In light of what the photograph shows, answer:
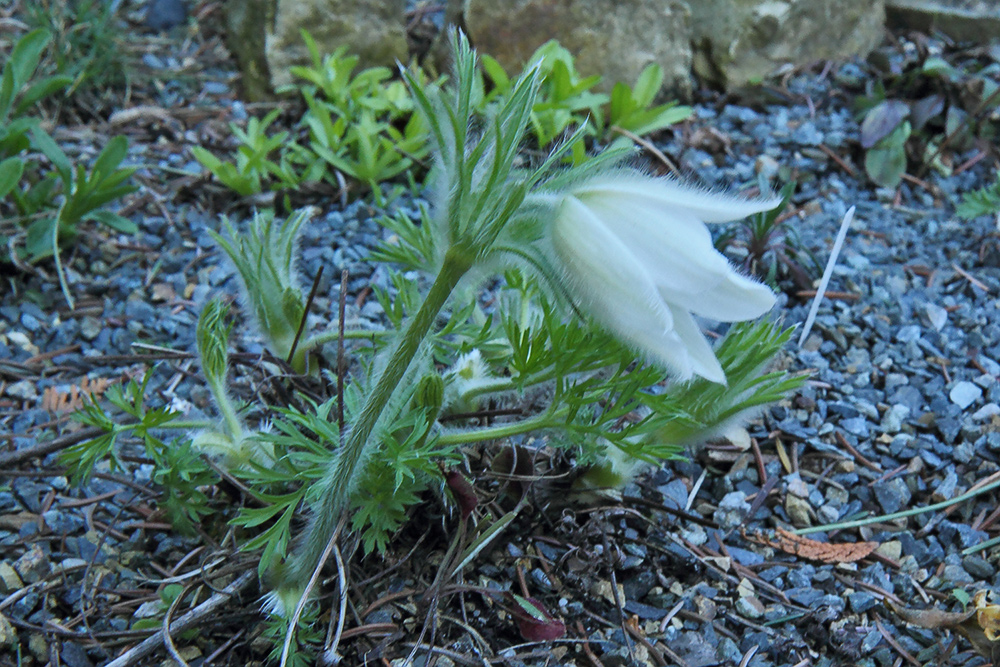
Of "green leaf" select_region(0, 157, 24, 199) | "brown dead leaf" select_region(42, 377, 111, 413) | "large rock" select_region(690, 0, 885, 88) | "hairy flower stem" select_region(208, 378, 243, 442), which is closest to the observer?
"hairy flower stem" select_region(208, 378, 243, 442)

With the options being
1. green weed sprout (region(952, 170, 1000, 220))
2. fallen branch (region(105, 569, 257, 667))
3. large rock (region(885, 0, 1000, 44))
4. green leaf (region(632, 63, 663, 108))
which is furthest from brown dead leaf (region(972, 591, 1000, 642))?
large rock (region(885, 0, 1000, 44))

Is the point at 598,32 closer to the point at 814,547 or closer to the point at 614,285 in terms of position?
the point at 814,547

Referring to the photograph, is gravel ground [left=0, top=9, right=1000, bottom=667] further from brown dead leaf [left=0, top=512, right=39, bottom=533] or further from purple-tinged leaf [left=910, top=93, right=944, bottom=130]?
purple-tinged leaf [left=910, top=93, right=944, bottom=130]

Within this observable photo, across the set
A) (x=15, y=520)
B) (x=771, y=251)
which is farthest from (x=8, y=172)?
(x=771, y=251)

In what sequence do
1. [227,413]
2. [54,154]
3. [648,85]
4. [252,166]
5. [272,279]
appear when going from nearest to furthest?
[227,413], [272,279], [54,154], [252,166], [648,85]

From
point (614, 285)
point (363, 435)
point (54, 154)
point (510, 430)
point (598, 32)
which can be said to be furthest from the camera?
point (598, 32)

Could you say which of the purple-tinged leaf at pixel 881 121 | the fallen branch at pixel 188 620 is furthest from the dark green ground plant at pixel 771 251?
the fallen branch at pixel 188 620
